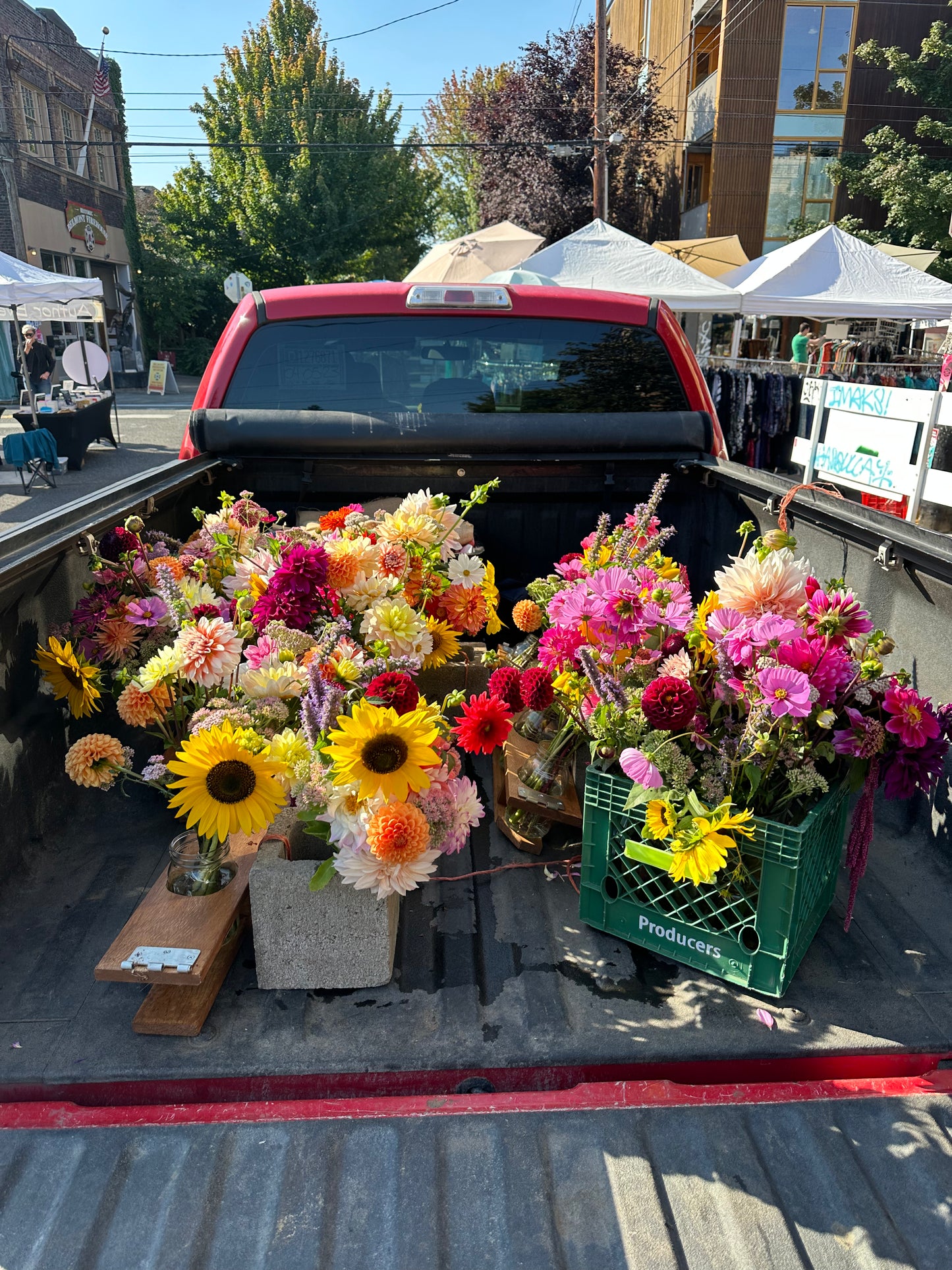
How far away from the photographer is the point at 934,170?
21.7 metres

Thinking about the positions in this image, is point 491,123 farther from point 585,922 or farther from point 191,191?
point 585,922

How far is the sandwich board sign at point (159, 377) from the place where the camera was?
25.5m

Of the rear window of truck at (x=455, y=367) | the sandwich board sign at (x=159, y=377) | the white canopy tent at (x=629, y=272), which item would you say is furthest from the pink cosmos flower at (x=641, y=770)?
the sandwich board sign at (x=159, y=377)

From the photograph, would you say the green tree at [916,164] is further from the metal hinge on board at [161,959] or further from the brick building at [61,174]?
the metal hinge on board at [161,959]

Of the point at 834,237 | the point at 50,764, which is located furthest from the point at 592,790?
the point at 834,237

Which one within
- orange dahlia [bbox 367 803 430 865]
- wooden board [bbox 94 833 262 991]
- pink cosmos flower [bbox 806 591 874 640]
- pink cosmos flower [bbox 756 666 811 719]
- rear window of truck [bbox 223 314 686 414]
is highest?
rear window of truck [bbox 223 314 686 414]

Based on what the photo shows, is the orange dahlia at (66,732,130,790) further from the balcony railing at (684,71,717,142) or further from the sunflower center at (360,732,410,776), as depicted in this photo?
the balcony railing at (684,71,717,142)

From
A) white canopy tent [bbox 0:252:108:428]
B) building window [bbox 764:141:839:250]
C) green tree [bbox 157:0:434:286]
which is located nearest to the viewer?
white canopy tent [bbox 0:252:108:428]

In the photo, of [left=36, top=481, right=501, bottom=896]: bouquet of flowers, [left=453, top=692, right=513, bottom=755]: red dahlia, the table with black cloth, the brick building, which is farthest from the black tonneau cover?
the brick building

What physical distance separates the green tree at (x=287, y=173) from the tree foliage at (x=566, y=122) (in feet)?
20.5

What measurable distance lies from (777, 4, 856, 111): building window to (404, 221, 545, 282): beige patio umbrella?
13.4 metres

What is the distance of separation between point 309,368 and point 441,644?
1681mm

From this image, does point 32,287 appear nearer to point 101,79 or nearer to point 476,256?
point 476,256

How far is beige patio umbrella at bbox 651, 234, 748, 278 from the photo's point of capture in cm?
1658
